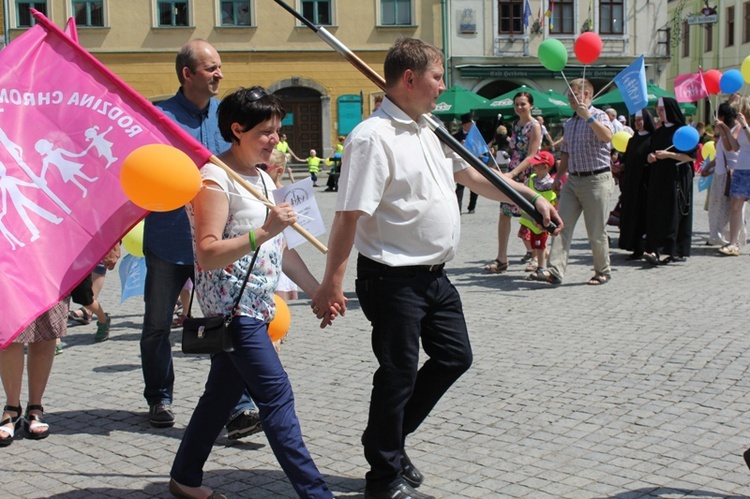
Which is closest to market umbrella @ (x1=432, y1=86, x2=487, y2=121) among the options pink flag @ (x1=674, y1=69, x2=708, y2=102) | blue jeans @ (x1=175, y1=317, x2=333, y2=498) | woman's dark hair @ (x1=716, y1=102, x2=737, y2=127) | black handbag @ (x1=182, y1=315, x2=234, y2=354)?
pink flag @ (x1=674, y1=69, x2=708, y2=102)

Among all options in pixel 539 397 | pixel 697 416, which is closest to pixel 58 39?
pixel 539 397

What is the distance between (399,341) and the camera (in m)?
4.02

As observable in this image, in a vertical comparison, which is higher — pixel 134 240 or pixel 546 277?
pixel 134 240

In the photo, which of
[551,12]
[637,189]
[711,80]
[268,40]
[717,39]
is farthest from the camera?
[717,39]

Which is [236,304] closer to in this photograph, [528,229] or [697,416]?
[697,416]

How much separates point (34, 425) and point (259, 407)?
1808 millimetres

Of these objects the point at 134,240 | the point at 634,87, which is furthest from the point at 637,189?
the point at 134,240

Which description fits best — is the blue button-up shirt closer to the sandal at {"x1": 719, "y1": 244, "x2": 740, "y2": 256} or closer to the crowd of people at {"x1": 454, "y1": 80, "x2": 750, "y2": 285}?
the crowd of people at {"x1": 454, "y1": 80, "x2": 750, "y2": 285}

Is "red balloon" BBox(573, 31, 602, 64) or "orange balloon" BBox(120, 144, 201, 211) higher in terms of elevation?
"red balloon" BBox(573, 31, 602, 64)

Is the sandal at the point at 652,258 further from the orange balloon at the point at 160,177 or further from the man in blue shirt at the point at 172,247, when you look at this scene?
the orange balloon at the point at 160,177

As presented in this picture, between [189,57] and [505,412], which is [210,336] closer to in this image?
[189,57]

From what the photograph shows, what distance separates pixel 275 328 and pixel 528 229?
6269 mm

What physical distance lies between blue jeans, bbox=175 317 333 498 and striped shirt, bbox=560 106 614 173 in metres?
6.28

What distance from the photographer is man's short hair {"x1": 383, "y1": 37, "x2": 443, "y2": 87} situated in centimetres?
397
